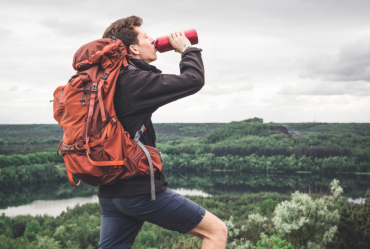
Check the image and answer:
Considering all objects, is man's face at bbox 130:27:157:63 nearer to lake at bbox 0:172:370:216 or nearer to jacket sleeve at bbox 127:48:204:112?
jacket sleeve at bbox 127:48:204:112

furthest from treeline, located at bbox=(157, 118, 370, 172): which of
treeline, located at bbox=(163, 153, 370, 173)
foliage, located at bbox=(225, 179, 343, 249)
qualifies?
foliage, located at bbox=(225, 179, 343, 249)

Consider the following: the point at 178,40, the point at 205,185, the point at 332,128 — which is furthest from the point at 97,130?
the point at 332,128

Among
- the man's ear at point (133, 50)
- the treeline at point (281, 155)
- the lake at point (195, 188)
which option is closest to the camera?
the man's ear at point (133, 50)

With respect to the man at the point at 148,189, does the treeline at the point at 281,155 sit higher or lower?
lower

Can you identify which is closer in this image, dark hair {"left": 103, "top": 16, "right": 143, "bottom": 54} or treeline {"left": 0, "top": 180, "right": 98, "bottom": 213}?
dark hair {"left": 103, "top": 16, "right": 143, "bottom": 54}

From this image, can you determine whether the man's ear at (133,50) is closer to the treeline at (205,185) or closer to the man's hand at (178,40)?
the man's hand at (178,40)

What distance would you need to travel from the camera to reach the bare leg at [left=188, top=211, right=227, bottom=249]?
1.80 metres

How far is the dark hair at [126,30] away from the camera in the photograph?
2031mm

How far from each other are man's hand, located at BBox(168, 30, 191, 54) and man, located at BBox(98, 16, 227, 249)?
0.10m

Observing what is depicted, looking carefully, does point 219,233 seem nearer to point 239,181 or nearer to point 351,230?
point 351,230

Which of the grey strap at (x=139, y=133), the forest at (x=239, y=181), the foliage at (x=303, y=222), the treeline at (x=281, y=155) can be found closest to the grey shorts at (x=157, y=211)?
Answer: the grey strap at (x=139, y=133)

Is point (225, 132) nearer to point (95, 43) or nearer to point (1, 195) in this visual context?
point (1, 195)

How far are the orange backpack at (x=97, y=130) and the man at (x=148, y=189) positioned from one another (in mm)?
71

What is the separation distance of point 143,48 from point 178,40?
0.79ft
